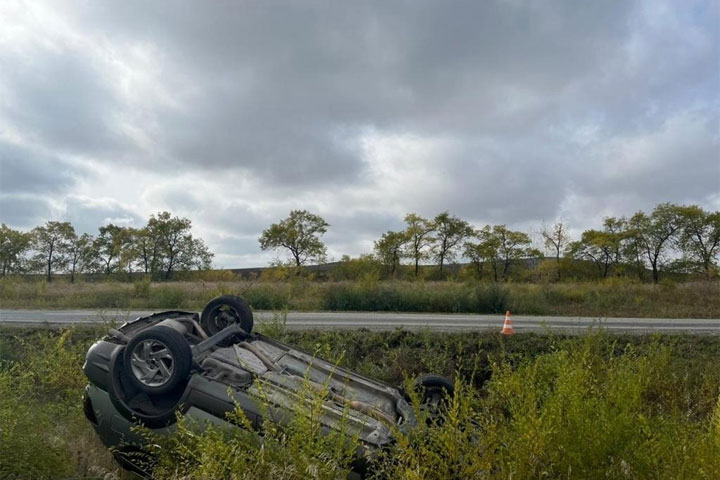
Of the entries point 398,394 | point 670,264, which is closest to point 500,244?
point 670,264

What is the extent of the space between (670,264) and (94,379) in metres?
47.4

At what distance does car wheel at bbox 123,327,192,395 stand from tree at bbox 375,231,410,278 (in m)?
41.5

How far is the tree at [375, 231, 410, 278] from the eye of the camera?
153ft

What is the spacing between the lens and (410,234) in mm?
46781

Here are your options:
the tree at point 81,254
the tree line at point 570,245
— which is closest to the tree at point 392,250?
the tree line at point 570,245

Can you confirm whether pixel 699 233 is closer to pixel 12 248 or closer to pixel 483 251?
pixel 483 251

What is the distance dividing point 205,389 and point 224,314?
2.15 metres

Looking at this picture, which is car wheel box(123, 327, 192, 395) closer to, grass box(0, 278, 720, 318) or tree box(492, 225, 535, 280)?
grass box(0, 278, 720, 318)

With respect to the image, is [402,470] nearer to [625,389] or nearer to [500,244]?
[625,389]

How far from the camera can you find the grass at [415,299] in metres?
20.9

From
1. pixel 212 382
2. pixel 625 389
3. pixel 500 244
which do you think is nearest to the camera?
pixel 625 389

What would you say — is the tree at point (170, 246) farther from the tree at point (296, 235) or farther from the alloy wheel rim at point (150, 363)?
the alloy wheel rim at point (150, 363)

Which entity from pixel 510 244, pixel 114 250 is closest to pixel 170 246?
pixel 114 250

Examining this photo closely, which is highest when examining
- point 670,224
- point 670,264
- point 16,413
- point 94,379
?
point 670,224
